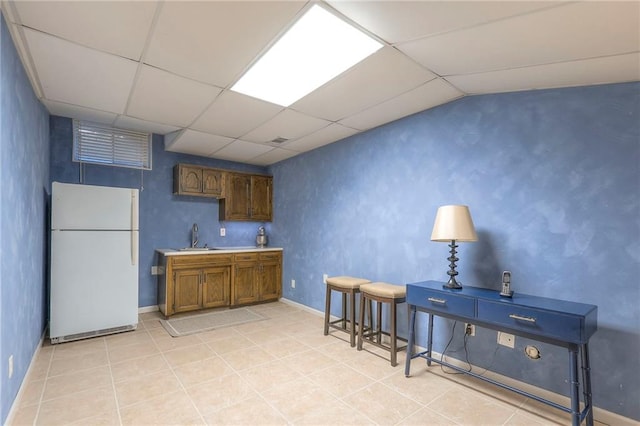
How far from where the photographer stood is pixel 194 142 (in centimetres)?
413

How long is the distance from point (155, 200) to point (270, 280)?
2.06 meters

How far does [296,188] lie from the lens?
480 centimetres

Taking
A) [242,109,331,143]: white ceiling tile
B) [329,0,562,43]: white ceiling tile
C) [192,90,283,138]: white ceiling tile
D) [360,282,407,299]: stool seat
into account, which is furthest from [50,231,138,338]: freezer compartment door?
[329,0,562,43]: white ceiling tile

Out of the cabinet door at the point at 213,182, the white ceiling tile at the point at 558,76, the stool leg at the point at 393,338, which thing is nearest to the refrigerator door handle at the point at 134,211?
the cabinet door at the point at 213,182

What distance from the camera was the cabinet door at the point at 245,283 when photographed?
177 inches

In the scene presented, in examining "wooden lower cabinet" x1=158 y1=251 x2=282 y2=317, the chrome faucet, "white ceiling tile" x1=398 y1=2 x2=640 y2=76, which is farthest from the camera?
the chrome faucet

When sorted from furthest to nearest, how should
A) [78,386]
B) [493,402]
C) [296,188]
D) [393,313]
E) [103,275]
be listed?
[296,188], [103,275], [393,313], [78,386], [493,402]

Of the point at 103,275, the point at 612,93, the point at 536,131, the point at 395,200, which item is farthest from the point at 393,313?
the point at 103,275

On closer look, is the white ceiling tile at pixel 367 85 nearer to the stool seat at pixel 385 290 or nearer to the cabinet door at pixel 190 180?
the stool seat at pixel 385 290

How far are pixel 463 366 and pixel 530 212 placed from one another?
55.0 inches

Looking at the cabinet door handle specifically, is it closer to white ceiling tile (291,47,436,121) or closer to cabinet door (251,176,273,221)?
white ceiling tile (291,47,436,121)

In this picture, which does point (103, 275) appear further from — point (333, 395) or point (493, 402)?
point (493, 402)

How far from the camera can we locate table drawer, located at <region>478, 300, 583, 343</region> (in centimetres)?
175

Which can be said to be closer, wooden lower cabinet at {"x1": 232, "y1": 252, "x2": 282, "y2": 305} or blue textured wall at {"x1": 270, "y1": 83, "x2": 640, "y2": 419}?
blue textured wall at {"x1": 270, "y1": 83, "x2": 640, "y2": 419}
